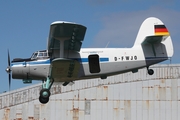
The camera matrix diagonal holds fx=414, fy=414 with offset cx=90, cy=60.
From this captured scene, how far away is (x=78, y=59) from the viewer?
59.1 ft

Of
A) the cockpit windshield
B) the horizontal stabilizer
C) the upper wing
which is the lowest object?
the cockpit windshield

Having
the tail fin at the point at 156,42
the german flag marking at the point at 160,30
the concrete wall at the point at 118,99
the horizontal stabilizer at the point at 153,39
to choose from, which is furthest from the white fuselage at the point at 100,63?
the concrete wall at the point at 118,99

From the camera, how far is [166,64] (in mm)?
26891

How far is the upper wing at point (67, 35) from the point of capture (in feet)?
50.7

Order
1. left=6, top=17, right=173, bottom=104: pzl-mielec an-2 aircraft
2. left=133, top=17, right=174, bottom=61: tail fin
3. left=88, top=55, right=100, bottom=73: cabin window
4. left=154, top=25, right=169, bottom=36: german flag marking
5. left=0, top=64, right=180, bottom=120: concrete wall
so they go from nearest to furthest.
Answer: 1. left=6, top=17, right=173, bottom=104: pzl-mielec an-2 aircraft
2. left=88, top=55, right=100, bottom=73: cabin window
3. left=133, top=17, right=174, bottom=61: tail fin
4. left=154, top=25, right=169, bottom=36: german flag marking
5. left=0, top=64, right=180, bottom=120: concrete wall

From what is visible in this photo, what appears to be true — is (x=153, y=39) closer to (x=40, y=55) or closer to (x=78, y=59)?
(x=78, y=59)

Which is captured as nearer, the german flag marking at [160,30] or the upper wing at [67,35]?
the upper wing at [67,35]

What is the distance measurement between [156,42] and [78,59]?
3.80m

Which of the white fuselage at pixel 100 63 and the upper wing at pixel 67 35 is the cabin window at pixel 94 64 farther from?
the upper wing at pixel 67 35

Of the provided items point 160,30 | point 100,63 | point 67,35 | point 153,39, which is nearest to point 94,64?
point 100,63

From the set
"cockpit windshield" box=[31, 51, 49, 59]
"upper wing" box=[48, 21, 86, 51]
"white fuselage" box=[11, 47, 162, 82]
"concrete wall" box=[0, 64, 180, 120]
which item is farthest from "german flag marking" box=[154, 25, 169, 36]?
"concrete wall" box=[0, 64, 180, 120]

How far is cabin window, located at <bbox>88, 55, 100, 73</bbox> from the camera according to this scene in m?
18.3

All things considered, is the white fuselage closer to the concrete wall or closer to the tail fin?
the tail fin

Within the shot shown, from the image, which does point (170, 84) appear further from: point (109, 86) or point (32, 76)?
point (32, 76)
